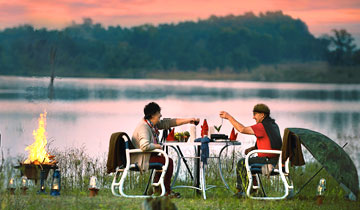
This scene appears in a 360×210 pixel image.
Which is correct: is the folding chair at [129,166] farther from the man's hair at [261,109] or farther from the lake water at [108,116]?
the lake water at [108,116]

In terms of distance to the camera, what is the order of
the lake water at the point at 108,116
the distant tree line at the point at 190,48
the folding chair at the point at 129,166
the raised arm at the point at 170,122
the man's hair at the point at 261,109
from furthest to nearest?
the distant tree line at the point at 190,48
the lake water at the point at 108,116
the raised arm at the point at 170,122
the man's hair at the point at 261,109
the folding chair at the point at 129,166

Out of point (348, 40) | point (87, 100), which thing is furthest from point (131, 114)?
point (348, 40)

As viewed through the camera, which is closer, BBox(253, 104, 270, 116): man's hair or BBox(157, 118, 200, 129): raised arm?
BBox(253, 104, 270, 116): man's hair

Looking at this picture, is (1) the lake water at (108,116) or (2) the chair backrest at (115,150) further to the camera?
(1) the lake water at (108,116)

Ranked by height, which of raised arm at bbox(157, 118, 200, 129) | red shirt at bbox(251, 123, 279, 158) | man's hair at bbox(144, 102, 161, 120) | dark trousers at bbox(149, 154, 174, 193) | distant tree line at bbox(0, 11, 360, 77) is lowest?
dark trousers at bbox(149, 154, 174, 193)

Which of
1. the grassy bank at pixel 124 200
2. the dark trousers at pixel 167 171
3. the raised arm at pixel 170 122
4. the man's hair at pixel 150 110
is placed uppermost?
the man's hair at pixel 150 110

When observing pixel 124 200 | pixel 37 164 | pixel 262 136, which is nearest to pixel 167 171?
pixel 124 200

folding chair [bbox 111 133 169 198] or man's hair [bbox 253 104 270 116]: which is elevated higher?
man's hair [bbox 253 104 270 116]

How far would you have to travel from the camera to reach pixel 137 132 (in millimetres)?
6918

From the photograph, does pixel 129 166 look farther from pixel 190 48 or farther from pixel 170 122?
pixel 190 48

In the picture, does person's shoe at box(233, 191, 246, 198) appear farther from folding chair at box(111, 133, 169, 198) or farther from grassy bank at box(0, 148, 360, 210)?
folding chair at box(111, 133, 169, 198)

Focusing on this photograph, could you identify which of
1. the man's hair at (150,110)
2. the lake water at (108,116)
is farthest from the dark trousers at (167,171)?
the lake water at (108,116)

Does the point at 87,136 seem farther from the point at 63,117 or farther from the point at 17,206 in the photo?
the point at 17,206

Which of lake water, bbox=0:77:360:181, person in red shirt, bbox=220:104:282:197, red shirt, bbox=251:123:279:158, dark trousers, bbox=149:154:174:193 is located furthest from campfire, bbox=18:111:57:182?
red shirt, bbox=251:123:279:158
